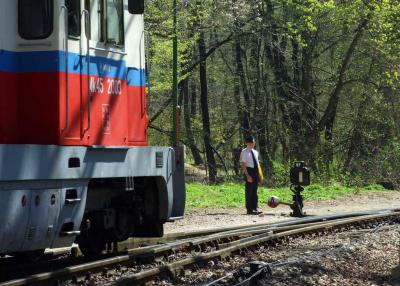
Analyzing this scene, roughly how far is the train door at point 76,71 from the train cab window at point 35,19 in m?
0.19

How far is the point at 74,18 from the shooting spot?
29.5ft

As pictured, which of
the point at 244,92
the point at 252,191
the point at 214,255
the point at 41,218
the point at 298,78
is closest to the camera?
the point at 41,218

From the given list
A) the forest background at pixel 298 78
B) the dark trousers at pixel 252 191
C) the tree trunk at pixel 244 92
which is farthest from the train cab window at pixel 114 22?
the tree trunk at pixel 244 92

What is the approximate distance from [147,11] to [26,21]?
18.2 meters

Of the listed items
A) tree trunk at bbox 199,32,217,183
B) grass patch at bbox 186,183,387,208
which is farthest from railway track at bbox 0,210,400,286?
tree trunk at bbox 199,32,217,183

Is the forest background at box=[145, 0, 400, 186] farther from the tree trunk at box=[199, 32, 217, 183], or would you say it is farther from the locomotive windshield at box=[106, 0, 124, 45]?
the locomotive windshield at box=[106, 0, 124, 45]

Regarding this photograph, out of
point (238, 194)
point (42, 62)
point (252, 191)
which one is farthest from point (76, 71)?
point (238, 194)

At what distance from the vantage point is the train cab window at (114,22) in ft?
31.8

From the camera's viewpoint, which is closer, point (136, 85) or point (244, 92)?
point (136, 85)

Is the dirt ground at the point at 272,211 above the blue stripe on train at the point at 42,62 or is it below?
below

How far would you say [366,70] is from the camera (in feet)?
110

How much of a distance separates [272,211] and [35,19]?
10716mm

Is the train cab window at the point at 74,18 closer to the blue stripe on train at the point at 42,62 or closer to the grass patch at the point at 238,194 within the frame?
the blue stripe on train at the point at 42,62

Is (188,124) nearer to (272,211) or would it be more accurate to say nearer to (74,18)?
(272,211)
